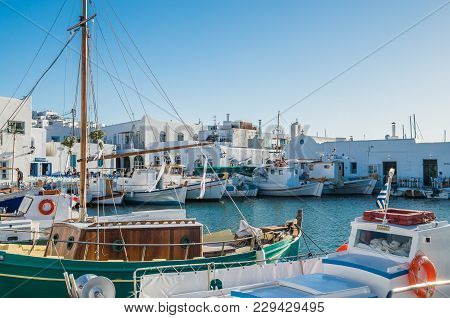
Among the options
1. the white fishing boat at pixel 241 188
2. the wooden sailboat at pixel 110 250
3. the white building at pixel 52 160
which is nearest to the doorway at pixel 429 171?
the white fishing boat at pixel 241 188

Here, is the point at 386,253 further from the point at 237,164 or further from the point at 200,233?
the point at 237,164

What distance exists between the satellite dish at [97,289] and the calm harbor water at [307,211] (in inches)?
619

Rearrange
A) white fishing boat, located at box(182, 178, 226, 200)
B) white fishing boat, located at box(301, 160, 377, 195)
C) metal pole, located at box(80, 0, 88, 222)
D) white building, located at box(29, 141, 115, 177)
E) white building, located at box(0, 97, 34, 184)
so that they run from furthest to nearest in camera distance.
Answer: white fishing boat, located at box(301, 160, 377, 195)
white building, located at box(29, 141, 115, 177)
white fishing boat, located at box(182, 178, 226, 200)
white building, located at box(0, 97, 34, 184)
metal pole, located at box(80, 0, 88, 222)

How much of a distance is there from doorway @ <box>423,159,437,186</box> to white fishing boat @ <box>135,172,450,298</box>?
5656 cm

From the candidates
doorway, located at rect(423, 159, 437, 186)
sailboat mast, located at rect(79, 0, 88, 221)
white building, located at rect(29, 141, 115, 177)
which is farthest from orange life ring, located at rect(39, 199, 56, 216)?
doorway, located at rect(423, 159, 437, 186)

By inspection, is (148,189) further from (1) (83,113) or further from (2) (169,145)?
(1) (83,113)

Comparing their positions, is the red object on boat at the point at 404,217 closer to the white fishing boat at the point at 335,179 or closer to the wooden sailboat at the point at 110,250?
the wooden sailboat at the point at 110,250

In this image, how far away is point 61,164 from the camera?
53.7 metres

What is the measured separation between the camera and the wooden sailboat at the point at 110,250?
12.5 metres

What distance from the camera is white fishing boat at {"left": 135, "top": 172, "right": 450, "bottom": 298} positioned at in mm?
8508

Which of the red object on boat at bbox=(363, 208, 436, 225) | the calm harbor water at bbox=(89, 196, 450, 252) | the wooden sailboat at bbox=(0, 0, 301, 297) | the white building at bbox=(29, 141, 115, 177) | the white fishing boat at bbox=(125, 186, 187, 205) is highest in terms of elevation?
the white building at bbox=(29, 141, 115, 177)

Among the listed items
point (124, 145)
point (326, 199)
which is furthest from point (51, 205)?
point (124, 145)

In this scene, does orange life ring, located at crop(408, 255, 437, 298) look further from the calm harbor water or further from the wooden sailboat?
the calm harbor water
